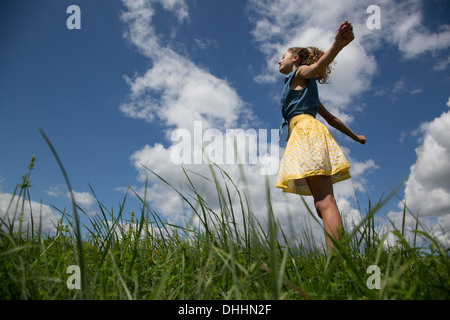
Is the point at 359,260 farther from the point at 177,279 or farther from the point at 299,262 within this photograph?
the point at 177,279

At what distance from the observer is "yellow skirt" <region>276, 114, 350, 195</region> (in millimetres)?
2582

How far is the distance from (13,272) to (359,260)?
1.75 m

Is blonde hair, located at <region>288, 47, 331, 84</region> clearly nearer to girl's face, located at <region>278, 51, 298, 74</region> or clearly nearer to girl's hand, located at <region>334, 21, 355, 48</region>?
girl's face, located at <region>278, 51, 298, 74</region>

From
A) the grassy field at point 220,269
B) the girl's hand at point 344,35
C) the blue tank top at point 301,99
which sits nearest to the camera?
the grassy field at point 220,269

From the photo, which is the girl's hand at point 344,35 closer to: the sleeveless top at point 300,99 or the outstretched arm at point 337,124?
the sleeveless top at point 300,99

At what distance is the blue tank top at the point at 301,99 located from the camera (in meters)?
3.01

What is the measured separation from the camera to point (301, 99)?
118 inches

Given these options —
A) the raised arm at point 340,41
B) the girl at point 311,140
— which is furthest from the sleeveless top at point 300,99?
the raised arm at point 340,41

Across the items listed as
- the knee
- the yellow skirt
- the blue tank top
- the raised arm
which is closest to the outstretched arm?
the blue tank top

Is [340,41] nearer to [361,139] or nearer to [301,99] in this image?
[301,99]

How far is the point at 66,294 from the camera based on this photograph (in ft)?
4.00

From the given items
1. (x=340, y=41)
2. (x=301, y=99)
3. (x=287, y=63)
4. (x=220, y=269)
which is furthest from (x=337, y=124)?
(x=220, y=269)

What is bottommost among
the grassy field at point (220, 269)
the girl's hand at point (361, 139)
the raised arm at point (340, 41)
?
the grassy field at point (220, 269)

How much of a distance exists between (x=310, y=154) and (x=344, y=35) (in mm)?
1032
